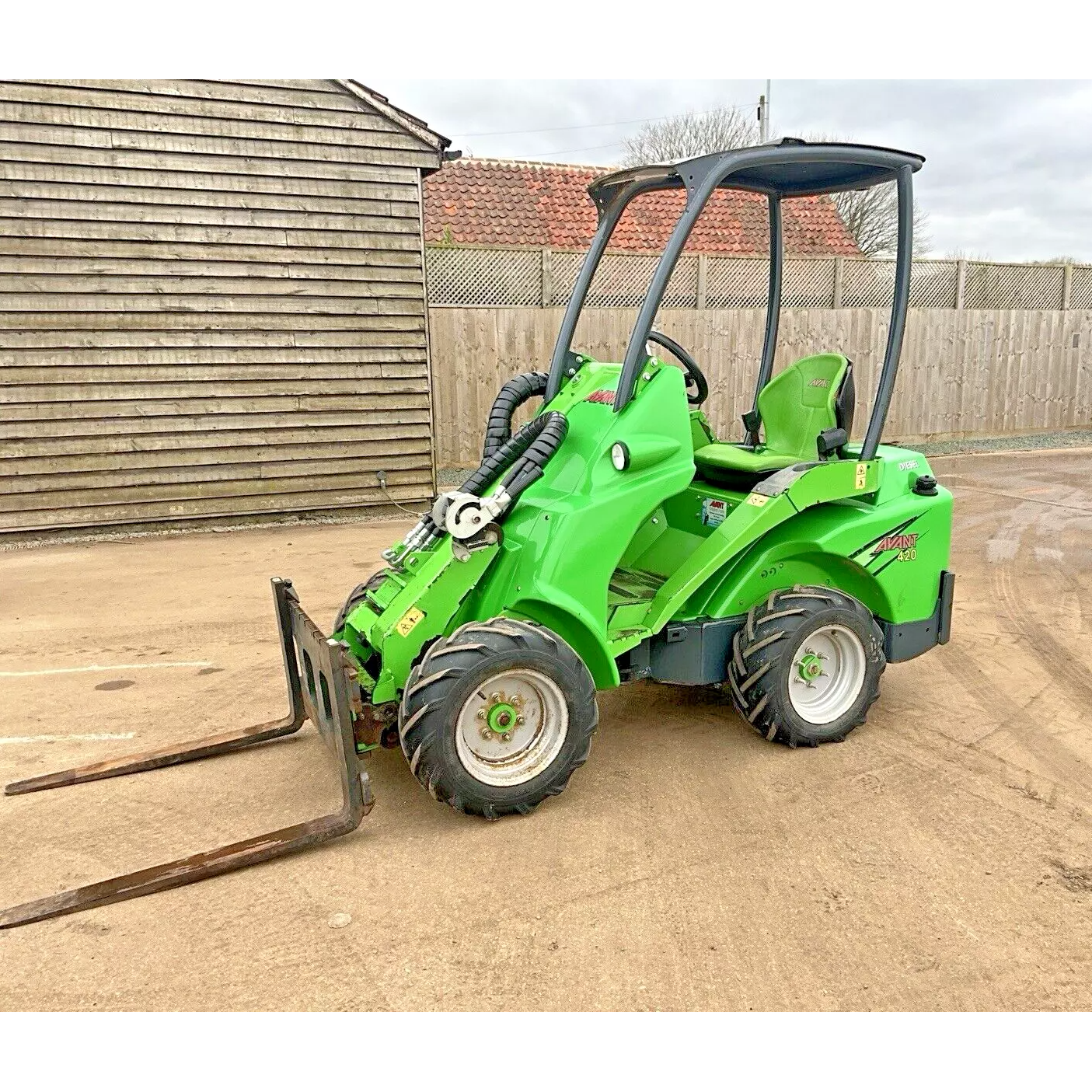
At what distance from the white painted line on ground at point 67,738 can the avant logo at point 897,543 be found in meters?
3.72

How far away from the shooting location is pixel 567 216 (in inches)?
597

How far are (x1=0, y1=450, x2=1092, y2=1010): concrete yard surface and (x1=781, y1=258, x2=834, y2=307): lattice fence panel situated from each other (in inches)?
353

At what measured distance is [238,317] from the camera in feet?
30.4

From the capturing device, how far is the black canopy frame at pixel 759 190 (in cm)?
366

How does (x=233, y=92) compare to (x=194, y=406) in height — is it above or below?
above

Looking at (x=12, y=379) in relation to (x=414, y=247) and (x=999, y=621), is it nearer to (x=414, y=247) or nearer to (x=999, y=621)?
(x=414, y=247)

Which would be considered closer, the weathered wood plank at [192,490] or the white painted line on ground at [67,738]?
the white painted line on ground at [67,738]

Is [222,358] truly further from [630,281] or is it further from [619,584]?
[619,584]

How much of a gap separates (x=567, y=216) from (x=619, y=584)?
12.2 m

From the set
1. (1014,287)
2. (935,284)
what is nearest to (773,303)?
(935,284)

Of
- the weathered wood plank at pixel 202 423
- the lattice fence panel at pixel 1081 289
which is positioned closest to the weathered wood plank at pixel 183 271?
the weathered wood plank at pixel 202 423

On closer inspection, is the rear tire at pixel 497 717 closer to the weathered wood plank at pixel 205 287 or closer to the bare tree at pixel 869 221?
the weathered wood plank at pixel 205 287

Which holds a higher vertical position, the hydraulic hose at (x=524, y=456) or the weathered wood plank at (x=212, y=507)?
the hydraulic hose at (x=524, y=456)

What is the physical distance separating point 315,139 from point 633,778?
7.86 metres
